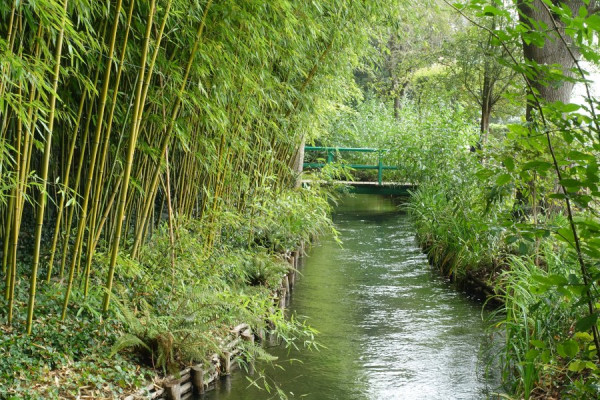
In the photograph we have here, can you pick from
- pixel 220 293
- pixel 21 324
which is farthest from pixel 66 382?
pixel 220 293

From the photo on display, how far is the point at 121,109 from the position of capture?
3.97 meters

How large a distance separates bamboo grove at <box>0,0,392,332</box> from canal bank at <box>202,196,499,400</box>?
1.13m

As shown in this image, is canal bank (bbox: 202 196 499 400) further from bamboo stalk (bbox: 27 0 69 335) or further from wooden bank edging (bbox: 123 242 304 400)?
bamboo stalk (bbox: 27 0 69 335)

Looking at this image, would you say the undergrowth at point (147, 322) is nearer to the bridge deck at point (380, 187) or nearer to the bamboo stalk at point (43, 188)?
the bamboo stalk at point (43, 188)

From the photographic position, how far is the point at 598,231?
5.63 feet

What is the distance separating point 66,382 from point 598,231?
240 centimetres

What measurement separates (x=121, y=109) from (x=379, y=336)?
96.5 inches

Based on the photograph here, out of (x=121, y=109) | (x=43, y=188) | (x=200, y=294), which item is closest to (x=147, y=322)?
(x=200, y=294)

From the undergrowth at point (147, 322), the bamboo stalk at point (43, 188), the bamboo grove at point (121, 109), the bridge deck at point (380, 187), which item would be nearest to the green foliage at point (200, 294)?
the undergrowth at point (147, 322)

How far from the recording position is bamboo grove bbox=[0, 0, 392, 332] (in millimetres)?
3072

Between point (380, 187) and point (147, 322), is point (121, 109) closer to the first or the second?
point (147, 322)

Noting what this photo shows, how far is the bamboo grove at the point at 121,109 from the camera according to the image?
3072 mm

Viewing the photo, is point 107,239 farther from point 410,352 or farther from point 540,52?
point 540,52

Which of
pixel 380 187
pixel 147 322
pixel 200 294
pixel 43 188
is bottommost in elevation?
pixel 147 322
